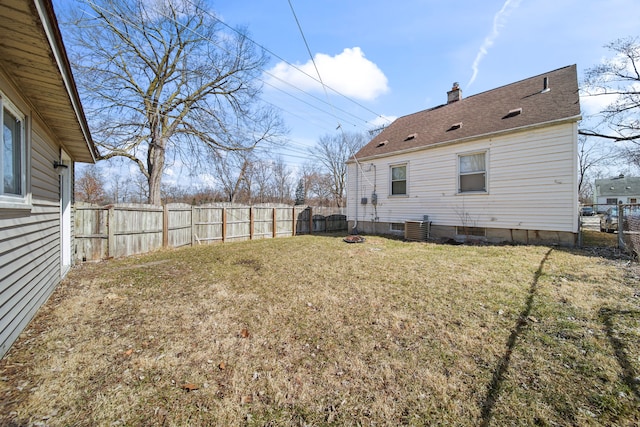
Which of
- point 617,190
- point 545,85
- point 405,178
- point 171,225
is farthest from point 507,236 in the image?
point 617,190

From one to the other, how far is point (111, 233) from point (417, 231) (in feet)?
31.9

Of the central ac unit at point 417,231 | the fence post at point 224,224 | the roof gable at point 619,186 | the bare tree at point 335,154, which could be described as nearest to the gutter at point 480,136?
the central ac unit at point 417,231

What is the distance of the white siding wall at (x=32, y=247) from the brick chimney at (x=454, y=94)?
13.8 metres

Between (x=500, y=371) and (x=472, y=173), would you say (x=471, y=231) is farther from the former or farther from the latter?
(x=500, y=371)

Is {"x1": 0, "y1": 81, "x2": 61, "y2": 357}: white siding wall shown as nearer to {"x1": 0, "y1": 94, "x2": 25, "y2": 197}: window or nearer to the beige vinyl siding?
the beige vinyl siding

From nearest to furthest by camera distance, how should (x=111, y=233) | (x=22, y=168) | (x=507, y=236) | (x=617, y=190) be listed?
1. (x=22, y=168)
2. (x=111, y=233)
3. (x=507, y=236)
4. (x=617, y=190)

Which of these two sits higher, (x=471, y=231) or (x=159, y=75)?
(x=159, y=75)

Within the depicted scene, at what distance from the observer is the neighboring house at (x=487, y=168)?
721 centimetres

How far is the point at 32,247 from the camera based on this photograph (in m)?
3.49

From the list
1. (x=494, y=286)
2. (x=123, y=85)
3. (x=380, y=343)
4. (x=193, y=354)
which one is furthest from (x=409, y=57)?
(x=123, y=85)

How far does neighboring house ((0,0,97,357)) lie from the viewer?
6.88 ft

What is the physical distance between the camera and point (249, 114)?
15180mm

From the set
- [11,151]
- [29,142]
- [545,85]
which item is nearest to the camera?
[11,151]

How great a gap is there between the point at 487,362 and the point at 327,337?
1.54 meters
